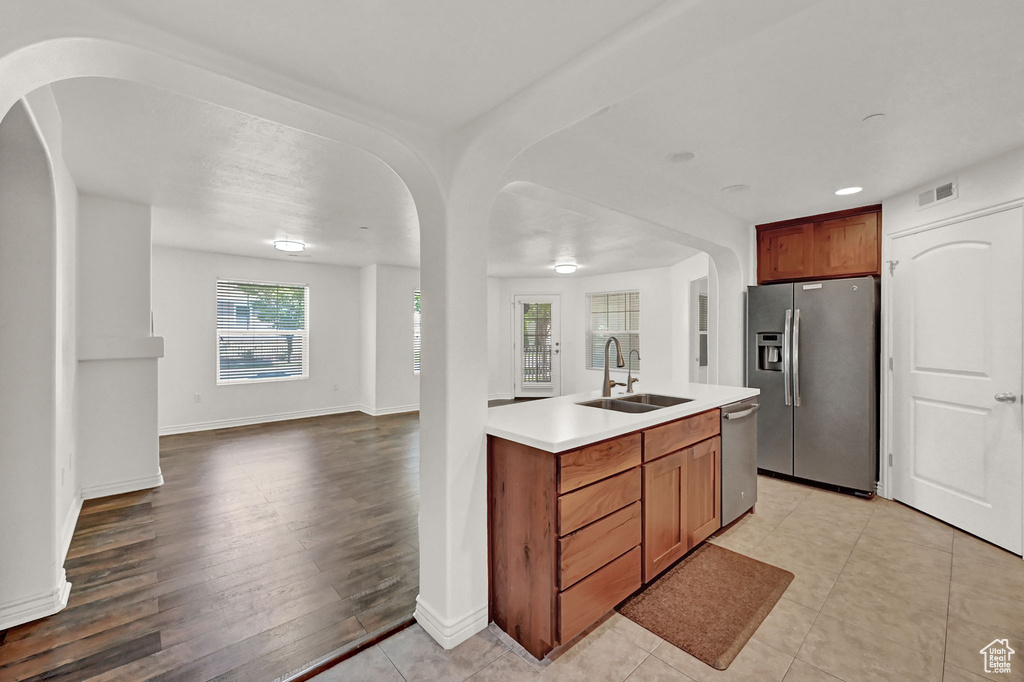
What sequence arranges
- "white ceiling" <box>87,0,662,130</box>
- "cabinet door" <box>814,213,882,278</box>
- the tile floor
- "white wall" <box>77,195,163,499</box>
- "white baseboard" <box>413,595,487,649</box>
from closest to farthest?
"white ceiling" <box>87,0,662,130</box>
the tile floor
"white baseboard" <box>413,595,487,649</box>
"white wall" <box>77,195,163,499</box>
"cabinet door" <box>814,213,882,278</box>

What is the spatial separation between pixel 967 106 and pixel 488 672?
3259 millimetres

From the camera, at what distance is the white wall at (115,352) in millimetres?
3475

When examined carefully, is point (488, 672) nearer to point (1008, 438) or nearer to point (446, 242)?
point (446, 242)

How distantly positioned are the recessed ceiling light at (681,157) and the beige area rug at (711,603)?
7.71ft

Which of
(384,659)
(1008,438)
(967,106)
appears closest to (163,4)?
(384,659)

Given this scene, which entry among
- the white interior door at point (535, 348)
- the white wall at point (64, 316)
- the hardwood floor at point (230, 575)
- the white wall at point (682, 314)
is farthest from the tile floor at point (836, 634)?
the white interior door at point (535, 348)

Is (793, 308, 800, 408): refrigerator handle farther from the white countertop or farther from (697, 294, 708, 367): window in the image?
(697, 294, 708, 367): window

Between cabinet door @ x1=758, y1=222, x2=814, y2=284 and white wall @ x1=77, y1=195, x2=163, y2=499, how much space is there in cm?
527

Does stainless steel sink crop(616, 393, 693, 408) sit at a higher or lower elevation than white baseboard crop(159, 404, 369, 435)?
higher

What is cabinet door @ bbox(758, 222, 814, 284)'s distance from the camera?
154 inches

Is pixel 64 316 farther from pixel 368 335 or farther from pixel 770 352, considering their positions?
pixel 770 352

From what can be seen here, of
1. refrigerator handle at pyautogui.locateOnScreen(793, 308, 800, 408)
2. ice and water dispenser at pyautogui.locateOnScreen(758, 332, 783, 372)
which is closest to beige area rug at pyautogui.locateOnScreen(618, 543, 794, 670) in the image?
refrigerator handle at pyautogui.locateOnScreen(793, 308, 800, 408)

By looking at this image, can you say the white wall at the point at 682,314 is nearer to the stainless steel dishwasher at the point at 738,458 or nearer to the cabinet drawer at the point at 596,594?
the stainless steel dishwasher at the point at 738,458

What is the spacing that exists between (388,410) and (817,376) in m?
5.68
